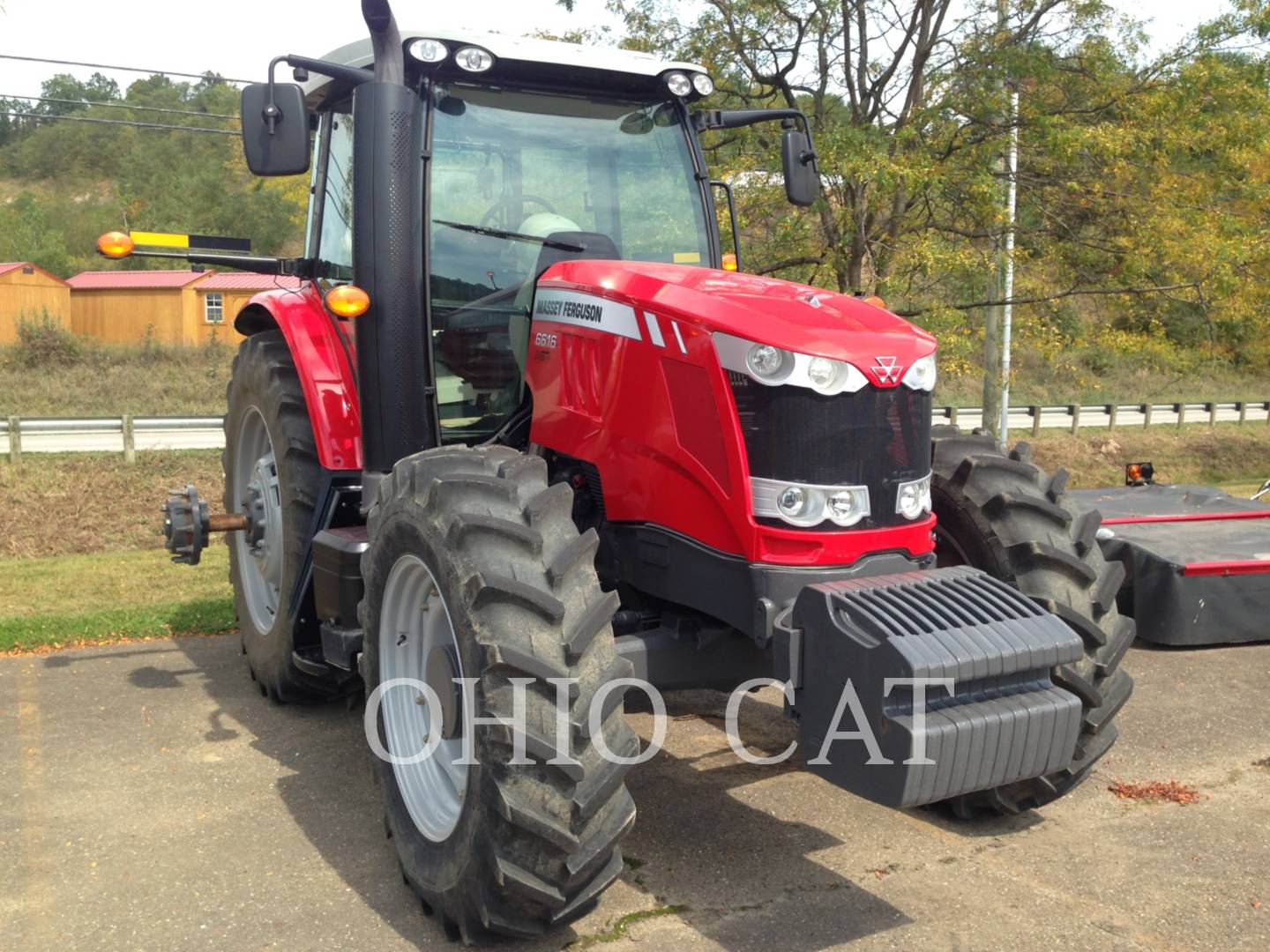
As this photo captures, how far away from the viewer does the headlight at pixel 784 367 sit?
11.5 feet

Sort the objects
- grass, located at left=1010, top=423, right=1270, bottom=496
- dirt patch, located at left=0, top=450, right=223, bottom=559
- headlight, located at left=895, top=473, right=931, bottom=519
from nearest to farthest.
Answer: headlight, located at left=895, top=473, right=931, bottom=519
dirt patch, located at left=0, top=450, right=223, bottom=559
grass, located at left=1010, top=423, right=1270, bottom=496

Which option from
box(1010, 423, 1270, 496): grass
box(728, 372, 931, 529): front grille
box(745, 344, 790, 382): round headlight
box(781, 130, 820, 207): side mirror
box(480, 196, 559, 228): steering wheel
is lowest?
box(1010, 423, 1270, 496): grass

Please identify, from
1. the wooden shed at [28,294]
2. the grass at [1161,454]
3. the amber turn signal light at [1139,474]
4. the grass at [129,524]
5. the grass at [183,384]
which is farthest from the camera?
the wooden shed at [28,294]

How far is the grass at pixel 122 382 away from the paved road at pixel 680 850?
17426 millimetres

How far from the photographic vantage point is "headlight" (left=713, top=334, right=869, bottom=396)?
11.5ft

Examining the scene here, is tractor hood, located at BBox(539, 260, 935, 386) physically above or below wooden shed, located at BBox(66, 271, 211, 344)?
above

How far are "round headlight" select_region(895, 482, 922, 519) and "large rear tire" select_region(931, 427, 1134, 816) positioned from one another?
548mm

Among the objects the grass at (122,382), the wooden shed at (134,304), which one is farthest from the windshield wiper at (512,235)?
the wooden shed at (134,304)

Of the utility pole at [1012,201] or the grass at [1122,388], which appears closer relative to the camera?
the utility pole at [1012,201]

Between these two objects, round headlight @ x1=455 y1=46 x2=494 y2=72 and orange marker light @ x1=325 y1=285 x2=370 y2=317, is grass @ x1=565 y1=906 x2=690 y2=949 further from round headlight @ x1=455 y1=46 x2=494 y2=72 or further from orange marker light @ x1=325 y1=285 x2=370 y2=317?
round headlight @ x1=455 y1=46 x2=494 y2=72

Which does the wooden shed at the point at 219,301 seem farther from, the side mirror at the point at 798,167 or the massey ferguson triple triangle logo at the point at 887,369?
the massey ferguson triple triangle logo at the point at 887,369

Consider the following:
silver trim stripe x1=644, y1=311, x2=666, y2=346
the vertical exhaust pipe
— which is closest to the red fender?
the vertical exhaust pipe

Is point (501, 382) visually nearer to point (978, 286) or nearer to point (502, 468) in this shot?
point (502, 468)

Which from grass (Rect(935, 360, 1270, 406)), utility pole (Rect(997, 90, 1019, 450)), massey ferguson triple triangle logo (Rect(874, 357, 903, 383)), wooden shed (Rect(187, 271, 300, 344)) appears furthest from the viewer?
wooden shed (Rect(187, 271, 300, 344))
